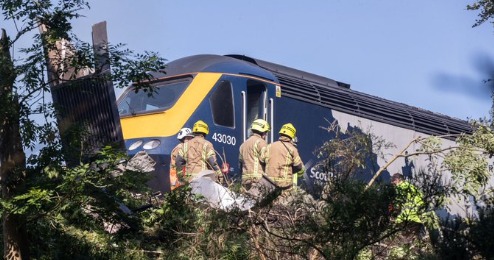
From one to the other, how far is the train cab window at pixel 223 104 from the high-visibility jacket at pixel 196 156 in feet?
7.08

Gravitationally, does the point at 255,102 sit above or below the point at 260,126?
above

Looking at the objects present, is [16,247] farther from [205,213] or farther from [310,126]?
[310,126]

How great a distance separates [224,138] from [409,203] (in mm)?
7758

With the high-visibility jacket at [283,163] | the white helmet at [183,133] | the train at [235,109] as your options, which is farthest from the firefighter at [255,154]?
the white helmet at [183,133]

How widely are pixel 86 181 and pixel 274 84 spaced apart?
896cm

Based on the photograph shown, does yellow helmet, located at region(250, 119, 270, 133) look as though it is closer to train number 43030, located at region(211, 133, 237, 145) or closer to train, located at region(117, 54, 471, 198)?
train, located at region(117, 54, 471, 198)

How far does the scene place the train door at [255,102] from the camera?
1805 cm

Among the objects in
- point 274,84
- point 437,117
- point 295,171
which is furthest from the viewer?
point 437,117

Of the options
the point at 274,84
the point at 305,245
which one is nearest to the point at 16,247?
the point at 305,245

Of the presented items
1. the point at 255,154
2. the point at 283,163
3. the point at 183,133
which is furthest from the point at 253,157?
the point at 183,133

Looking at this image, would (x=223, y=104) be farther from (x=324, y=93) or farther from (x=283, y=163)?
(x=283, y=163)

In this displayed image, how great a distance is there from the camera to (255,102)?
18297mm

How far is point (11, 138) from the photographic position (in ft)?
32.0

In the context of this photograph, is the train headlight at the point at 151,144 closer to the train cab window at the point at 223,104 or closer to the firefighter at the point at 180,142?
the firefighter at the point at 180,142
